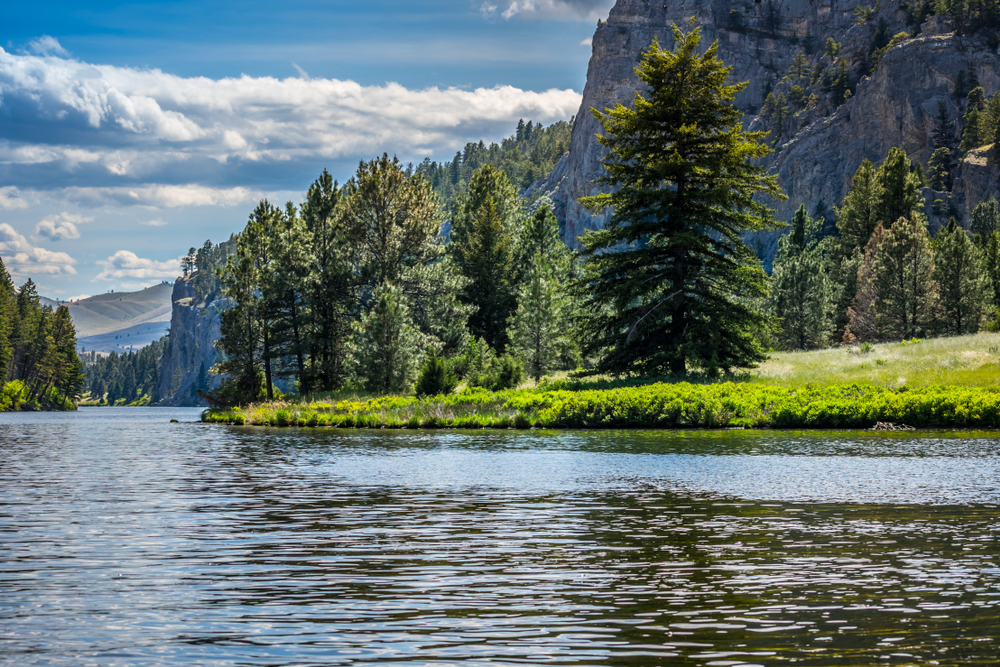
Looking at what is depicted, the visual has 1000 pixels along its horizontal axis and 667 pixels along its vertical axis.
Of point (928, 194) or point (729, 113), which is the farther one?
point (928, 194)

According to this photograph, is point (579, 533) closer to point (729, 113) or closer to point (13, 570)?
point (13, 570)

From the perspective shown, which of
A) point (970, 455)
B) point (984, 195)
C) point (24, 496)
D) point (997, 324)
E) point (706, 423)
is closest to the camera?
point (24, 496)

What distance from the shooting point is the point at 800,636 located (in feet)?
22.6

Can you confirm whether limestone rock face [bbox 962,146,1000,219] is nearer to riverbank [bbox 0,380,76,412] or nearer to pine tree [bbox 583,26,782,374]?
pine tree [bbox 583,26,782,374]

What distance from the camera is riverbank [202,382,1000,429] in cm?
2990

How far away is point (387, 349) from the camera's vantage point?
52.5 meters

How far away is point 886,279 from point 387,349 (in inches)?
1737

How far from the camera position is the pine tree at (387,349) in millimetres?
52344

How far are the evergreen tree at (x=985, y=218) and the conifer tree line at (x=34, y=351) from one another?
5595 inches

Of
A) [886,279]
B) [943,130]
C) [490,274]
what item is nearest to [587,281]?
[490,274]

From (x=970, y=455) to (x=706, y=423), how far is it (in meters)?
12.6

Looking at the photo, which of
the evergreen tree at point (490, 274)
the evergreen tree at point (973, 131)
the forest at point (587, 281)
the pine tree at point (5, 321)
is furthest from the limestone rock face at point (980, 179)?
the pine tree at point (5, 321)

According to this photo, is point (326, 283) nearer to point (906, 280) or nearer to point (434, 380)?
point (434, 380)

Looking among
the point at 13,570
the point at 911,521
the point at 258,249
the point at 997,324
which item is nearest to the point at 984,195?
the point at 997,324
